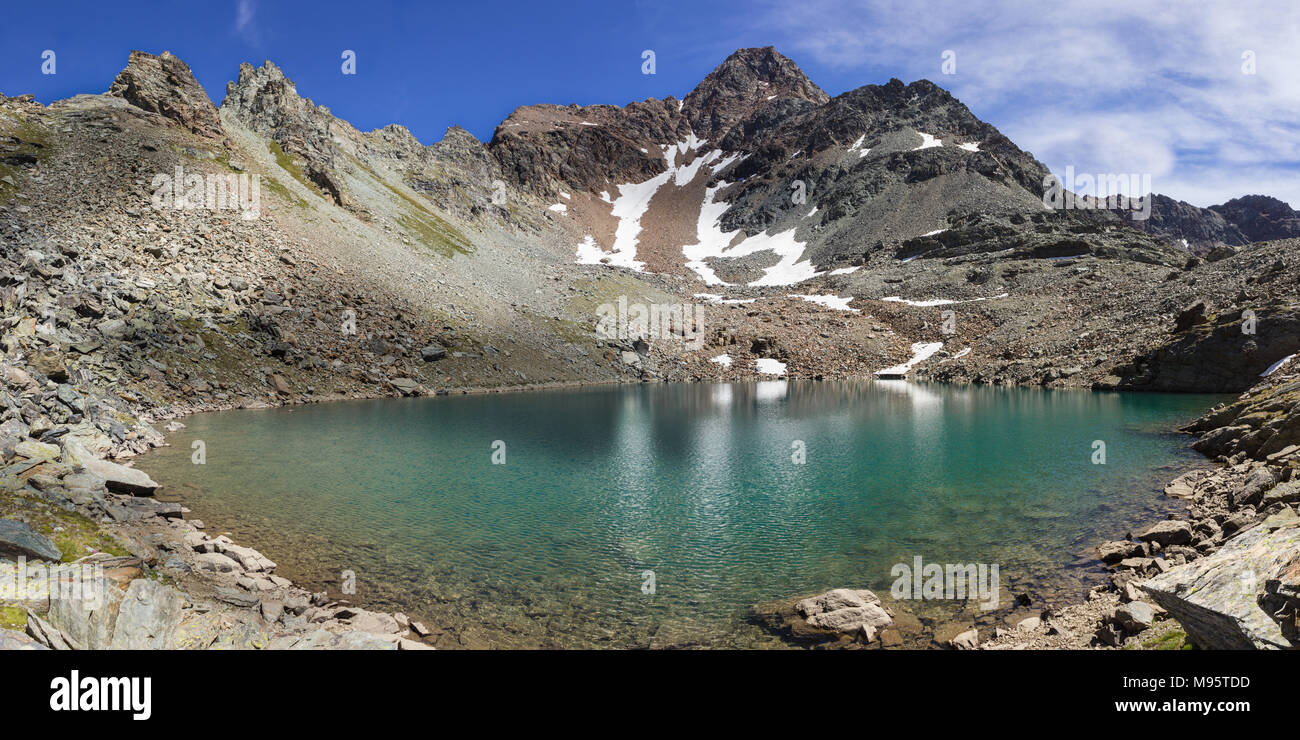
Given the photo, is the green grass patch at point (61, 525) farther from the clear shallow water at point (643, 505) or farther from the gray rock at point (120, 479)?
the gray rock at point (120, 479)

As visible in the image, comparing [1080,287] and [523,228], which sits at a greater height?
[523,228]

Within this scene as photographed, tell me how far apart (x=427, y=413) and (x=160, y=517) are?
2780 centimetres

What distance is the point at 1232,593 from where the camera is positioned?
7984mm

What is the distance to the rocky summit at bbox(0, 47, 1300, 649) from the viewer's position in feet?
39.6

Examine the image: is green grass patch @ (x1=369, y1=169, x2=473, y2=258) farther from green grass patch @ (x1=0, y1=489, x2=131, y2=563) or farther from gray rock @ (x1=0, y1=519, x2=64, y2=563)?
gray rock @ (x1=0, y1=519, x2=64, y2=563)

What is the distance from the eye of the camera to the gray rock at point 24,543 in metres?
11.4

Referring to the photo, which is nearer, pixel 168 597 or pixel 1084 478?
pixel 168 597

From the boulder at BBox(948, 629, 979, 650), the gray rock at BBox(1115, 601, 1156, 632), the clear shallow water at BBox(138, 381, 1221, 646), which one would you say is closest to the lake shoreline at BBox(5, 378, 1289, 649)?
the boulder at BBox(948, 629, 979, 650)

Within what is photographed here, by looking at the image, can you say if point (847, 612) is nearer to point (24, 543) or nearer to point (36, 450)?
point (24, 543)

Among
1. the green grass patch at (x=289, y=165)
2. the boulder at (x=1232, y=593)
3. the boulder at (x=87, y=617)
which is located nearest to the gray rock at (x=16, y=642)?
the boulder at (x=87, y=617)

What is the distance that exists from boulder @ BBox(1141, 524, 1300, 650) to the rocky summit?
0.06 m

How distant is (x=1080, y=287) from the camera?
309 ft

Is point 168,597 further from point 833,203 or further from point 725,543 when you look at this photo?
point 833,203
